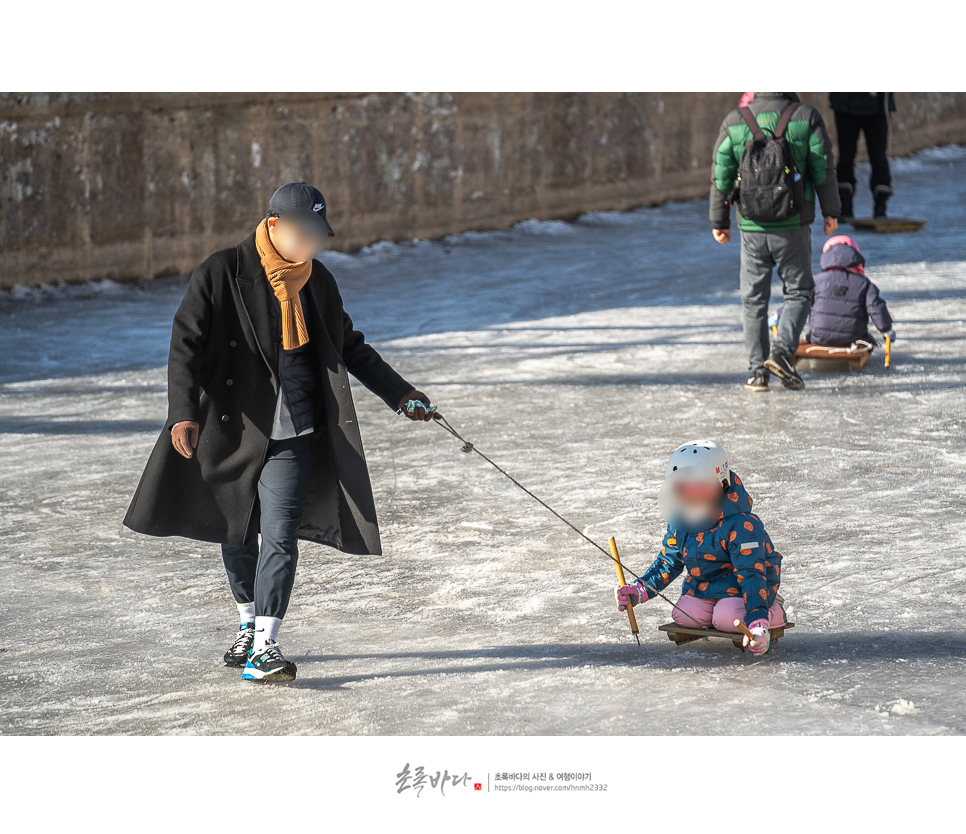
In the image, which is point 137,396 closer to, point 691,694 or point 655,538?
point 655,538

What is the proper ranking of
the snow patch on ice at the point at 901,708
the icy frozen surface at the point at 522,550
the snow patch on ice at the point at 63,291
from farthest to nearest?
the snow patch on ice at the point at 63,291 < the icy frozen surface at the point at 522,550 < the snow patch on ice at the point at 901,708

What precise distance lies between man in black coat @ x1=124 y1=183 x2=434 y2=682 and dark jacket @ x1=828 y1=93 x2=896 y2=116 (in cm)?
1126

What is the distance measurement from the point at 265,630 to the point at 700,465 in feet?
4.96

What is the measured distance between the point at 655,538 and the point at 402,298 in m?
7.46

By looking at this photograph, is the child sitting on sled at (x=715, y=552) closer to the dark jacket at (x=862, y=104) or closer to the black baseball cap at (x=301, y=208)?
the black baseball cap at (x=301, y=208)

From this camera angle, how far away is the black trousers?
1476 cm

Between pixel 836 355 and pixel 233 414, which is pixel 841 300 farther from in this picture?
pixel 233 414

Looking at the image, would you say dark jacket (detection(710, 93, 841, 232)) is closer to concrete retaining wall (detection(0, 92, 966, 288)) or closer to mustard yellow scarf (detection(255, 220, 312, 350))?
mustard yellow scarf (detection(255, 220, 312, 350))

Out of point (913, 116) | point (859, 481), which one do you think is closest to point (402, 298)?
point (859, 481)

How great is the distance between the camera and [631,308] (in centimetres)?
1220

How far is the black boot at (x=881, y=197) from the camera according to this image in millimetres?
14891

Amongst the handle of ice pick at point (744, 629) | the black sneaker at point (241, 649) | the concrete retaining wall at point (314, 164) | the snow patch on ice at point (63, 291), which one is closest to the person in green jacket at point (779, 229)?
the handle of ice pick at point (744, 629)

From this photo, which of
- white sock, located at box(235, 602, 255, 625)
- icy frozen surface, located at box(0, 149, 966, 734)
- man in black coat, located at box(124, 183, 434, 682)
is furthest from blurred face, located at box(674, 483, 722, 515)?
white sock, located at box(235, 602, 255, 625)

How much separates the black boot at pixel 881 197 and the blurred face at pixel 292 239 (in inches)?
454
